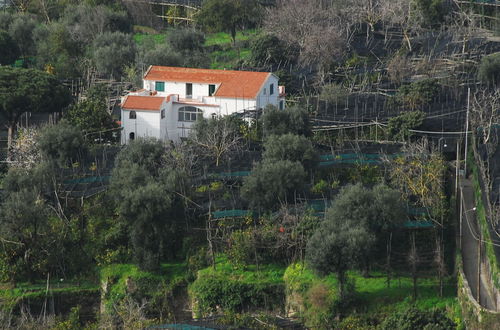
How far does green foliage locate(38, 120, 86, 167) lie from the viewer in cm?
5253

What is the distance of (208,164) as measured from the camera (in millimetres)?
52188

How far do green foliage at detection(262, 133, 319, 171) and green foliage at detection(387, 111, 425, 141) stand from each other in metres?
5.27

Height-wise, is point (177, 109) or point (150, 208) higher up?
point (177, 109)

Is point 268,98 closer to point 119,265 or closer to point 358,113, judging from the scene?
point 358,113

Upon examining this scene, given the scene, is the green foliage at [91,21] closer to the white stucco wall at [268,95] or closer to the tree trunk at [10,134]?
the tree trunk at [10,134]

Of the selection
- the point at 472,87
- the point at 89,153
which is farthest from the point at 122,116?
the point at 472,87

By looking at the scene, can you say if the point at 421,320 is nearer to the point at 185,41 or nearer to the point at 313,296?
the point at 313,296

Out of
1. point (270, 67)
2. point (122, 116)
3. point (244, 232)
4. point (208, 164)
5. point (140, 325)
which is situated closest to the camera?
point (140, 325)

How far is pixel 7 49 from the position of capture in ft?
236

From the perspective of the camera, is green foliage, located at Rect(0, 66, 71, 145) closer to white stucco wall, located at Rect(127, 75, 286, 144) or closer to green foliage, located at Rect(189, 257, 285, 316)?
white stucco wall, located at Rect(127, 75, 286, 144)

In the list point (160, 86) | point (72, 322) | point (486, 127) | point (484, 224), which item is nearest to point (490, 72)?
point (486, 127)

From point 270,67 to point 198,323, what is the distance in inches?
1059

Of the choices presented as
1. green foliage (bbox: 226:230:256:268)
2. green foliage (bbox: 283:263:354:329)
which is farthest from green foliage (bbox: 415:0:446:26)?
green foliage (bbox: 283:263:354:329)

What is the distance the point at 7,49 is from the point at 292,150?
86.8 feet
